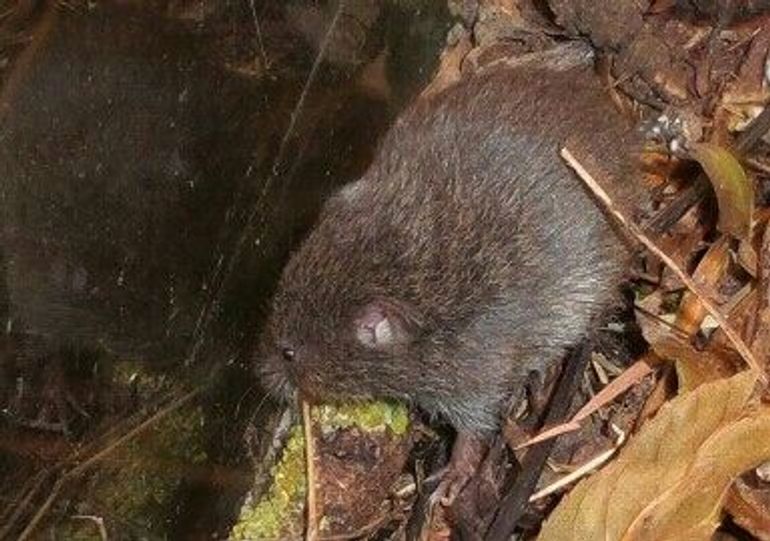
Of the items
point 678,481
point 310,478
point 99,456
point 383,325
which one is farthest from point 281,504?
point 678,481

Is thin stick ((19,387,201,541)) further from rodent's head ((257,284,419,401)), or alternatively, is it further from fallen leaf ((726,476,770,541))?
fallen leaf ((726,476,770,541))

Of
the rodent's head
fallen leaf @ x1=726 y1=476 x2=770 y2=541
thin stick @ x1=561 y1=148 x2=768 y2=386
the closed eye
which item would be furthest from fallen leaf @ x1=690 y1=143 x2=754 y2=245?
the closed eye

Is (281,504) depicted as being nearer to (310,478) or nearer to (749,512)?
(310,478)

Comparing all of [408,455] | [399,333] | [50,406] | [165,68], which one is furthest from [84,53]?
[408,455]

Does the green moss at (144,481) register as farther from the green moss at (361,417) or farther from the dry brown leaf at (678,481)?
the dry brown leaf at (678,481)

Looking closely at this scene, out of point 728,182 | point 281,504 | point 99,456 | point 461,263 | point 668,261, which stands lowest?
point 281,504
